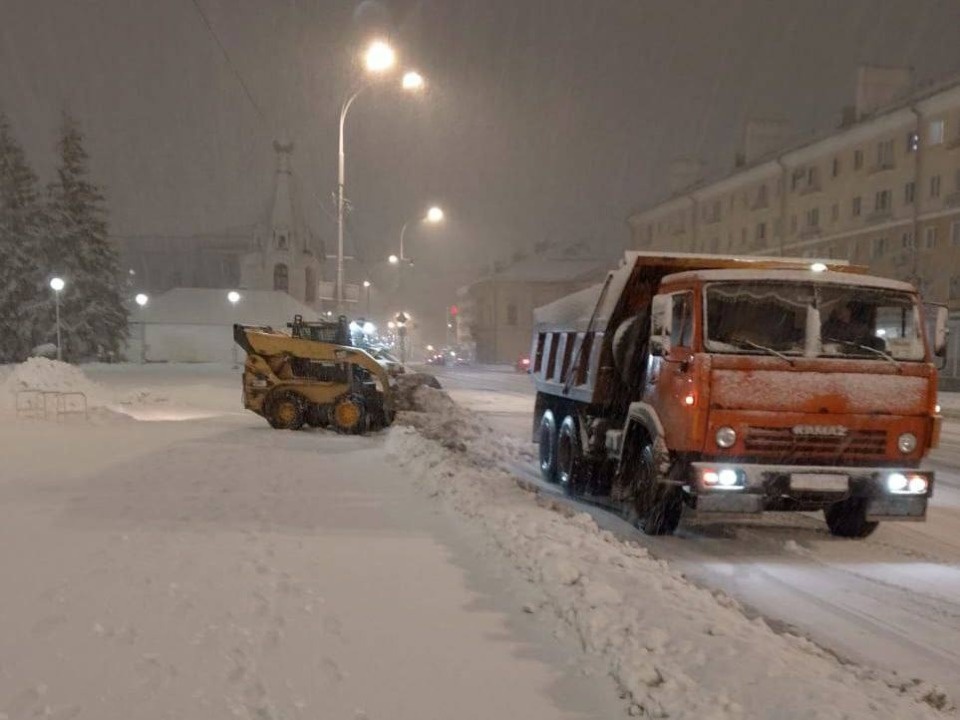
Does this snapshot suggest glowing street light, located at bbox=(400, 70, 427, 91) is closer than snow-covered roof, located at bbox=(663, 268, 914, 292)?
No

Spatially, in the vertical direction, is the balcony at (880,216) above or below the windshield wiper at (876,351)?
above

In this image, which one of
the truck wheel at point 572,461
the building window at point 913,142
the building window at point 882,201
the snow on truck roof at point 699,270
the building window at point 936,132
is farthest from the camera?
the building window at point 882,201

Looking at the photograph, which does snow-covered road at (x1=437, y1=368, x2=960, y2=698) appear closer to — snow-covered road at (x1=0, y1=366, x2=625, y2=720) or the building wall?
snow-covered road at (x1=0, y1=366, x2=625, y2=720)

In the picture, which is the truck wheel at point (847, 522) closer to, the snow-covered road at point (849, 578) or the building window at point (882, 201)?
the snow-covered road at point (849, 578)

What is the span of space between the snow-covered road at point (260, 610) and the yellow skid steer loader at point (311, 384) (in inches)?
256

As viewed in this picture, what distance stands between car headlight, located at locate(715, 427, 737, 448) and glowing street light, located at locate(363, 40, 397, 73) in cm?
1316

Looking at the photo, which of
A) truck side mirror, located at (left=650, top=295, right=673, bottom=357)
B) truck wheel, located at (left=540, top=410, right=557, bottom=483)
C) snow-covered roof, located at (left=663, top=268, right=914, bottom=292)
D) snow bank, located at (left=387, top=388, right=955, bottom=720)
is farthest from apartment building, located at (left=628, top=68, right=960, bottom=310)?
snow bank, located at (left=387, top=388, right=955, bottom=720)

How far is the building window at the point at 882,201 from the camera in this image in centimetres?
Answer: 4288

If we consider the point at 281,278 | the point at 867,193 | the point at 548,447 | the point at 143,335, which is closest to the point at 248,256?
the point at 281,278

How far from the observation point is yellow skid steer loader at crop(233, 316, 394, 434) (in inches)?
649

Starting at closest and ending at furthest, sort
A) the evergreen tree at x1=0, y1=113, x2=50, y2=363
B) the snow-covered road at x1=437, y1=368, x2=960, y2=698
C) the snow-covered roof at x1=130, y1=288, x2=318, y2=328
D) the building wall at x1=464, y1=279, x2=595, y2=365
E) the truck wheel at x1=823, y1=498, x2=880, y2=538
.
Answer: the snow-covered road at x1=437, y1=368, x2=960, y2=698 < the truck wheel at x1=823, y1=498, x2=880, y2=538 < the evergreen tree at x1=0, y1=113, x2=50, y2=363 < the snow-covered roof at x1=130, y1=288, x2=318, y2=328 < the building wall at x1=464, y1=279, x2=595, y2=365

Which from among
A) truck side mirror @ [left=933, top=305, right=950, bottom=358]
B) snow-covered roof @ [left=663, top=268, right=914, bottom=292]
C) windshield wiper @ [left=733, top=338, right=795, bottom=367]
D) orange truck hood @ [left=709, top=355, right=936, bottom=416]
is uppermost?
snow-covered roof @ [left=663, top=268, right=914, bottom=292]

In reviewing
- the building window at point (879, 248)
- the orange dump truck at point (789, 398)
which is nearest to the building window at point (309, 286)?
the building window at point (879, 248)

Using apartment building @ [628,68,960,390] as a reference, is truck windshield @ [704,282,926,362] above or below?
below
